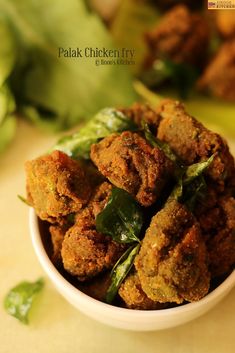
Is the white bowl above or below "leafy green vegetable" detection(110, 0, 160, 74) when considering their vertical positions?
below

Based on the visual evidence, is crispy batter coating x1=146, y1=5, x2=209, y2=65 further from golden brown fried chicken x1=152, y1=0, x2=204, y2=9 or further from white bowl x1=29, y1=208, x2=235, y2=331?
white bowl x1=29, y1=208, x2=235, y2=331

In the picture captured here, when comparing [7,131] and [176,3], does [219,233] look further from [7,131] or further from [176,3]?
[176,3]

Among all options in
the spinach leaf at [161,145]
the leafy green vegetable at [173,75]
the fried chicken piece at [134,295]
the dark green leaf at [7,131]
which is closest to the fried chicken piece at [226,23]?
the leafy green vegetable at [173,75]

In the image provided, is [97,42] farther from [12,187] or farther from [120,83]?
[12,187]

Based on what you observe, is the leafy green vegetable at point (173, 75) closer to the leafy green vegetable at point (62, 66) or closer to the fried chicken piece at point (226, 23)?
the leafy green vegetable at point (62, 66)

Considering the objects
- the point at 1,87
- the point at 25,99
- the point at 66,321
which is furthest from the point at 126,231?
the point at 25,99

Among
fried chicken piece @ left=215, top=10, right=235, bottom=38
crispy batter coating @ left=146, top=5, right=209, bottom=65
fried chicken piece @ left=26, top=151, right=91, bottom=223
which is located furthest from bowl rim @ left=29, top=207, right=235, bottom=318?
fried chicken piece @ left=215, top=10, right=235, bottom=38
